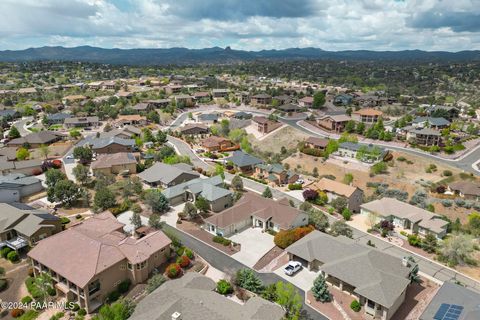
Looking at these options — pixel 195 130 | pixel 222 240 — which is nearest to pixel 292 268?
pixel 222 240

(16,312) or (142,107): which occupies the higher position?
(142,107)

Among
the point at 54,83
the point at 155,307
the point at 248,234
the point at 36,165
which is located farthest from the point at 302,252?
the point at 54,83

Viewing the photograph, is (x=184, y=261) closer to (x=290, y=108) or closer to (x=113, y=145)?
(x=113, y=145)

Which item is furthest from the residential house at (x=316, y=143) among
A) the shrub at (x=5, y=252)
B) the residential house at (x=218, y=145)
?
the shrub at (x=5, y=252)

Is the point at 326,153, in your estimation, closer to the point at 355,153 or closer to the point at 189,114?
the point at 355,153

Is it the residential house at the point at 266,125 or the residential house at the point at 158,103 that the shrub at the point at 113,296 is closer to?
the residential house at the point at 266,125
